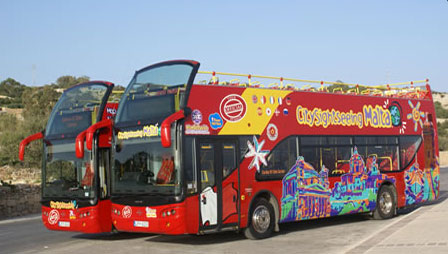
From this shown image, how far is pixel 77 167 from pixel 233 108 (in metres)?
3.76

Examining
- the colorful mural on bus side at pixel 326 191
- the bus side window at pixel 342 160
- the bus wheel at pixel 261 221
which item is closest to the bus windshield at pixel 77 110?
the bus wheel at pixel 261 221

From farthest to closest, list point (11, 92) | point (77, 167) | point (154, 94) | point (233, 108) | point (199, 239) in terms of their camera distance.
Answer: point (11, 92) → point (199, 239) → point (77, 167) → point (233, 108) → point (154, 94)

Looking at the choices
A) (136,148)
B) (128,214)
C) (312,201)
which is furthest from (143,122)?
(312,201)

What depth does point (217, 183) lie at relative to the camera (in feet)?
40.3

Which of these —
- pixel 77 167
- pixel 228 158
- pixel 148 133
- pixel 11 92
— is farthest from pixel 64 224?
pixel 11 92

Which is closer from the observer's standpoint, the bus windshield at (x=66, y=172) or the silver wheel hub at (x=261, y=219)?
the bus windshield at (x=66, y=172)

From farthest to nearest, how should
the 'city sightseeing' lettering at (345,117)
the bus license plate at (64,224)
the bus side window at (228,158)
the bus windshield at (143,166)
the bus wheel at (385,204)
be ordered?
the bus wheel at (385,204) < the 'city sightseeing' lettering at (345,117) < the bus license plate at (64,224) < the bus side window at (228,158) < the bus windshield at (143,166)

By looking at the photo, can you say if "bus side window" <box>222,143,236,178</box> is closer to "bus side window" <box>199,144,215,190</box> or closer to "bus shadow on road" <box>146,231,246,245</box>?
"bus side window" <box>199,144,215,190</box>

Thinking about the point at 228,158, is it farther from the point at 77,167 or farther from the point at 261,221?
the point at 77,167

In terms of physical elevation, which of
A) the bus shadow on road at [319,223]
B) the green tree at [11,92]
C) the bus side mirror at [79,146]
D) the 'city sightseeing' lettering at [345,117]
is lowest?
the bus shadow on road at [319,223]

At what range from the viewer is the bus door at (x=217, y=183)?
12.0m

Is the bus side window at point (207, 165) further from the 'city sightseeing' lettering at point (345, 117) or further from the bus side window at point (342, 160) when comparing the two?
the bus side window at point (342, 160)

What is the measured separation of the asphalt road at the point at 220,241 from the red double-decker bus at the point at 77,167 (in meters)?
0.66

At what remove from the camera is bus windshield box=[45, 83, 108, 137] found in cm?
1362
